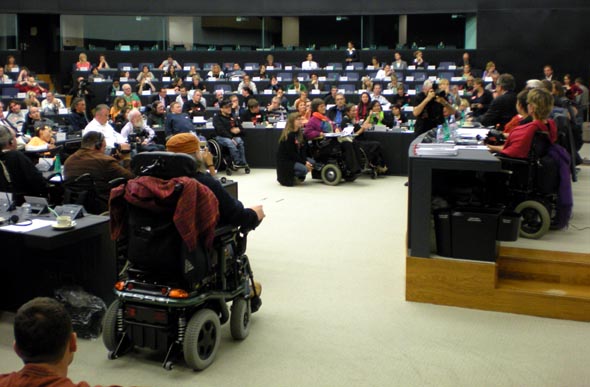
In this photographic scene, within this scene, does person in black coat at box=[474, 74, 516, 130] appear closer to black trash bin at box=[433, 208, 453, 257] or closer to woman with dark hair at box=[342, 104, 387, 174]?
black trash bin at box=[433, 208, 453, 257]

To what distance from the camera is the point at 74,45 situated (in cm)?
1773

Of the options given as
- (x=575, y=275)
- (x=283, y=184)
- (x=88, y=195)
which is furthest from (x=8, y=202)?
(x=283, y=184)

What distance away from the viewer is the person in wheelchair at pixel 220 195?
3.62 meters

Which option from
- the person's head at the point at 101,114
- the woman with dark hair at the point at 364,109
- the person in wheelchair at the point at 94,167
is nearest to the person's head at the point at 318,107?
the woman with dark hair at the point at 364,109

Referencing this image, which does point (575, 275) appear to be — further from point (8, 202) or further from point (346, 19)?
point (346, 19)

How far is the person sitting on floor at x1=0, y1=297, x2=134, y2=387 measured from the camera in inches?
67.7

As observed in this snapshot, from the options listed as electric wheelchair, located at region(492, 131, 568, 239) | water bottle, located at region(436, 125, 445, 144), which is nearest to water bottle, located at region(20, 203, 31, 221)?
water bottle, located at region(436, 125, 445, 144)

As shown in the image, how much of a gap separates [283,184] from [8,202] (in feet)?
15.6

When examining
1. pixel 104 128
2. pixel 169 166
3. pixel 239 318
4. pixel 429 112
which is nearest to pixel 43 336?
pixel 169 166

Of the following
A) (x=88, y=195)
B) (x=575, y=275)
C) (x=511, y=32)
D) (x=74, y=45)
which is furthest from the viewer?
(x=74, y=45)

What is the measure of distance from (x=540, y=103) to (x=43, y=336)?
168 inches

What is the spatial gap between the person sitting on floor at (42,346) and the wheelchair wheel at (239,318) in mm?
1977

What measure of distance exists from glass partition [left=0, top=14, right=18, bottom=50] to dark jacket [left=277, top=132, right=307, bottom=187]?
440 inches

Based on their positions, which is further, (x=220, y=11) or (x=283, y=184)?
(x=220, y=11)
